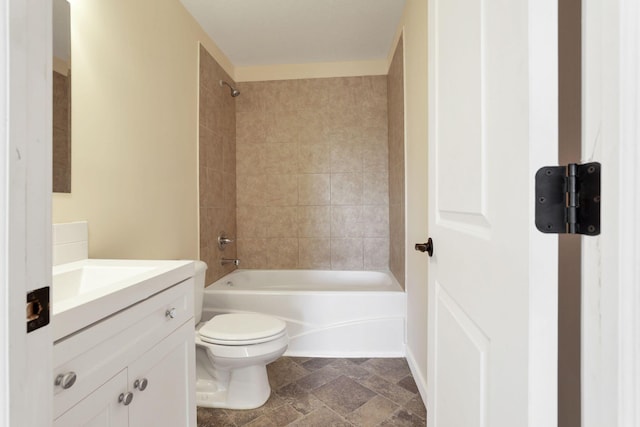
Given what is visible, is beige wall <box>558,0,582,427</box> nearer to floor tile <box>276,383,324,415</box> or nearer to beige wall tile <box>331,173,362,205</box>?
floor tile <box>276,383,324,415</box>

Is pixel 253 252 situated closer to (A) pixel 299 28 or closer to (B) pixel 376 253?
(B) pixel 376 253

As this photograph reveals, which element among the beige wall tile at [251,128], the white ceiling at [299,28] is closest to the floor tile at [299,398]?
the beige wall tile at [251,128]

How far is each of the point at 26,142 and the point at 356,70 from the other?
305cm

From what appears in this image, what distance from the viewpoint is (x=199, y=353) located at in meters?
1.83

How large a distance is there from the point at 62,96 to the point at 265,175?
1.97m

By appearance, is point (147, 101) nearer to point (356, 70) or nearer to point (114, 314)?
point (114, 314)

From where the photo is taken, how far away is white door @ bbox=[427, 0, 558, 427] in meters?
0.43

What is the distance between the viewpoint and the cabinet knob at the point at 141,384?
0.86 metres

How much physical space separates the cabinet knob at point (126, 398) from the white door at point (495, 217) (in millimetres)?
844

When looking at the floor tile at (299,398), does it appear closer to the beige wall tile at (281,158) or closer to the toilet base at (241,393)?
the toilet base at (241,393)

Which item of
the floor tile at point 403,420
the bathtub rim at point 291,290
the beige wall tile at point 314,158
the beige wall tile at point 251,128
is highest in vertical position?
the beige wall tile at point 251,128

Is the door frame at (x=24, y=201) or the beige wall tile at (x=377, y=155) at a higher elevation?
the beige wall tile at (x=377, y=155)

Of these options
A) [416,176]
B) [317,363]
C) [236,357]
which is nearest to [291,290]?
[317,363]

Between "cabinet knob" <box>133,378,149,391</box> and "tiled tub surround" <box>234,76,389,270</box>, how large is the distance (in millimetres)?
Result: 2237
